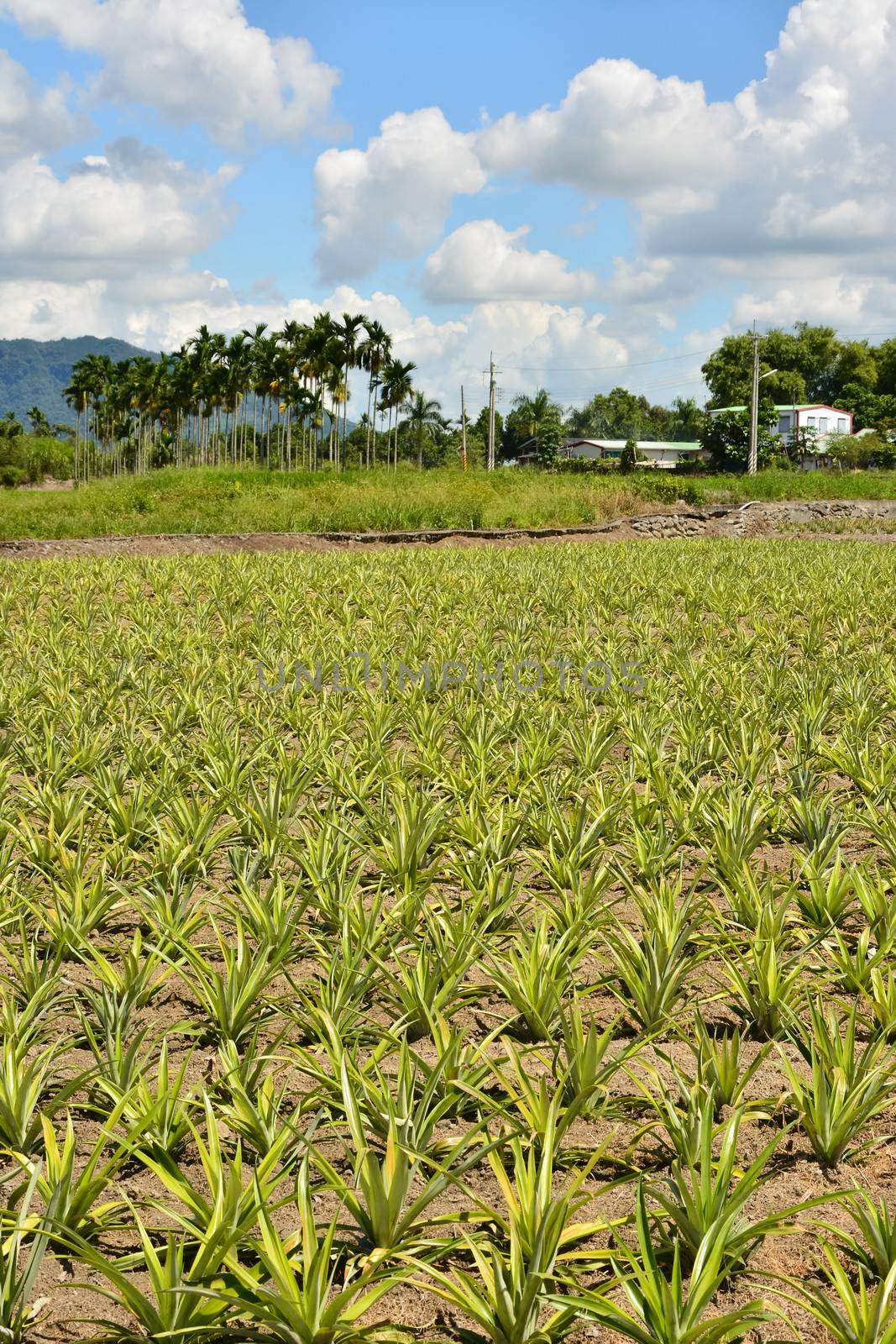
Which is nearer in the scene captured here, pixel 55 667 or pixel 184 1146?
pixel 184 1146

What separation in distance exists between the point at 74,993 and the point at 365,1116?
1160 mm

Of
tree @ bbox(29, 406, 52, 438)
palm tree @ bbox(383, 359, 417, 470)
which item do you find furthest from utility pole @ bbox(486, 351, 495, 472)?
tree @ bbox(29, 406, 52, 438)

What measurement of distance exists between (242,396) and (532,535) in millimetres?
42098

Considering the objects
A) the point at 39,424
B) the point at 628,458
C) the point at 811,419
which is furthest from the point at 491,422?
the point at 39,424

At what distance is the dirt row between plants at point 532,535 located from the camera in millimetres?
17281

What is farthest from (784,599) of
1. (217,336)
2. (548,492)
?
(217,336)

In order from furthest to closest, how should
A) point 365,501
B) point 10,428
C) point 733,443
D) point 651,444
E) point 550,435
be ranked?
point 10,428 < point 651,444 < point 550,435 < point 733,443 < point 365,501

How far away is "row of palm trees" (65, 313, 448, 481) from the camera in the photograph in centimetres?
4962

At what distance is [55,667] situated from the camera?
23.8 ft

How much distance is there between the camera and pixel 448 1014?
293 centimetres

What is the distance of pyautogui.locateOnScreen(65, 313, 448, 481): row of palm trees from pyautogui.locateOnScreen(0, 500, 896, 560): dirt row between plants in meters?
23.0

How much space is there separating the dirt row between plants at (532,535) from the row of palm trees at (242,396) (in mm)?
22996

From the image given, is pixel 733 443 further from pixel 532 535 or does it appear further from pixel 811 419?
pixel 532 535

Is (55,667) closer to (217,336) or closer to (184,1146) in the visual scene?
(184,1146)
